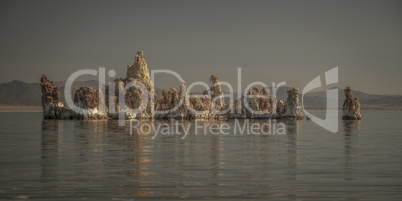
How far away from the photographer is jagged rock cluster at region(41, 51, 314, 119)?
133m

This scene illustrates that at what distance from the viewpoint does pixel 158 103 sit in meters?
150

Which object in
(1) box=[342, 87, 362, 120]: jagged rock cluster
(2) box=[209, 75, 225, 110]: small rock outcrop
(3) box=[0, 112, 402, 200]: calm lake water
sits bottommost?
(3) box=[0, 112, 402, 200]: calm lake water

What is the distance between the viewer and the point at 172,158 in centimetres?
3022

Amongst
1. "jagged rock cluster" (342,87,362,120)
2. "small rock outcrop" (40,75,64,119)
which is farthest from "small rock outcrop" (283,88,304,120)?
"small rock outcrop" (40,75,64,119)

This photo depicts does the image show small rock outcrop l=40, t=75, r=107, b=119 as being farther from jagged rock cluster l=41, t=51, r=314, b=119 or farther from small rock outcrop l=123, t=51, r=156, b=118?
small rock outcrop l=123, t=51, r=156, b=118

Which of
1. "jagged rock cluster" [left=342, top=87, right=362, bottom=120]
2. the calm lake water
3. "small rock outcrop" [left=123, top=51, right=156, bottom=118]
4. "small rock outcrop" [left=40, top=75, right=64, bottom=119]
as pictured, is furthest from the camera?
"small rock outcrop" [left=123, top=51, right=156, bottom=118]

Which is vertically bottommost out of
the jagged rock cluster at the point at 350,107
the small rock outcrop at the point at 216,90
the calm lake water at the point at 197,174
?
the calm lake water at the point at 197,174

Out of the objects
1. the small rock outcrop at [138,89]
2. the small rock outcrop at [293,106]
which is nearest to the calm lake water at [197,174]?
the small rock outcrop at [293,106]

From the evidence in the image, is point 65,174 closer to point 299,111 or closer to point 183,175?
point 183,175

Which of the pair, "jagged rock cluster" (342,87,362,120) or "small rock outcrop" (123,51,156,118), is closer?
"jagged rock cluster" (342,87,362,120)

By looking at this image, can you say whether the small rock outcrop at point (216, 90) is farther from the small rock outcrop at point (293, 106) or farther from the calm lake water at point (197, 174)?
the calm lake water at point (197, 174)

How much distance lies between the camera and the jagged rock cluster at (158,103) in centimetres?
13275

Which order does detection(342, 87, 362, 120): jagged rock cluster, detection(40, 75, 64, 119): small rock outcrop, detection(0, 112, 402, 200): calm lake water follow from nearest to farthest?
detection(0, 112, 402, 200): calm lake water
detection(40, 75, 64, 119): small rock outcrop
detection(342, 87, 362, 120): jagged rock cluster

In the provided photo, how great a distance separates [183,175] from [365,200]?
925 cm
